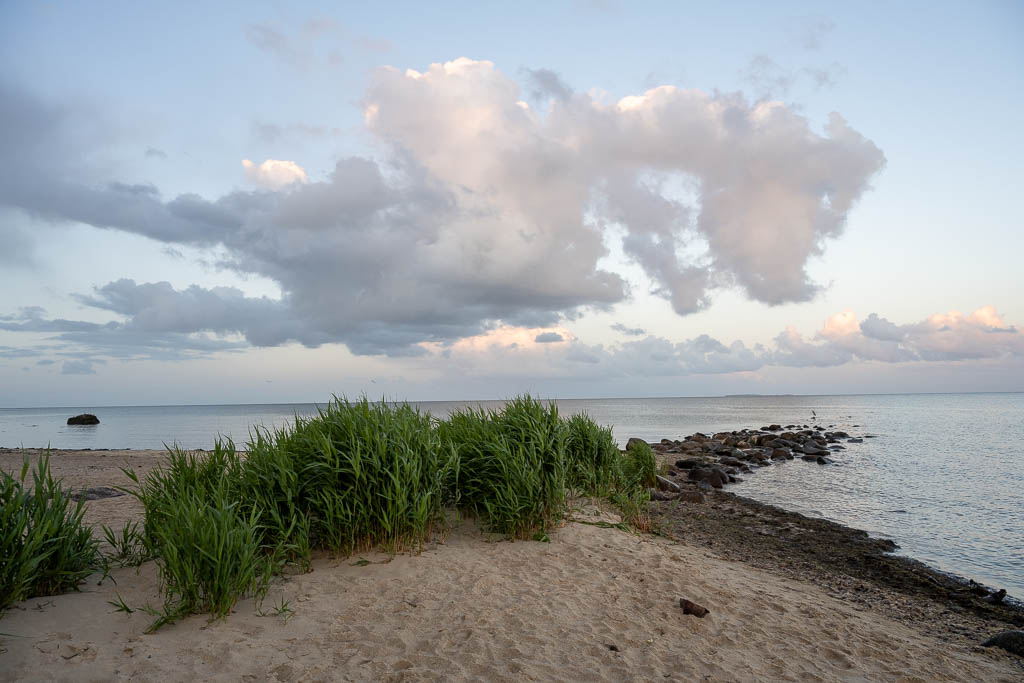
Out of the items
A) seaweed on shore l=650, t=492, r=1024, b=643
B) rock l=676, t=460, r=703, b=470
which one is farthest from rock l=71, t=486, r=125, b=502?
rock l=676, t=460, r=703, b=470

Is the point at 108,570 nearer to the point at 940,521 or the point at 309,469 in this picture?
the point at 309,469

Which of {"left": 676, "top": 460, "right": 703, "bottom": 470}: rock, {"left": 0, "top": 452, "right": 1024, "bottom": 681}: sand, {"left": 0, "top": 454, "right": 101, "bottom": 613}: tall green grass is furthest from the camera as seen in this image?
{"left": 676, "top": 460, "right": 703, "bottom": 470}: rock

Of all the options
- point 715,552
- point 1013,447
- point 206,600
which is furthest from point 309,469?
point 1013,447

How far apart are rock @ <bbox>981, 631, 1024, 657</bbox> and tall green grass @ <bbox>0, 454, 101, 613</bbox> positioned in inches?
354

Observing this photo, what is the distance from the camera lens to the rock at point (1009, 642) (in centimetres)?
550

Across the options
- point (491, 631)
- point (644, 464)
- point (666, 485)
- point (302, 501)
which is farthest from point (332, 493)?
point (666, 485)

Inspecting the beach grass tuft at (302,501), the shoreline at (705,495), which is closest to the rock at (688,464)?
the shoreline at (705,495)

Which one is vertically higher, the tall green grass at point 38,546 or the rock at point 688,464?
the tall green grass at point 38,546

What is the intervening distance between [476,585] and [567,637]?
4.08ft

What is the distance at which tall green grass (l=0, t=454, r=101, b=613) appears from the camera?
459cm

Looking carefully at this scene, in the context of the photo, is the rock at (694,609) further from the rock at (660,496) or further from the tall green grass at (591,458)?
the rock at (660,496)

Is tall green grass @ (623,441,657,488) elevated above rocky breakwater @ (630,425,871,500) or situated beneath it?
elevated above

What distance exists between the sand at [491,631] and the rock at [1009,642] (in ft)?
0.58

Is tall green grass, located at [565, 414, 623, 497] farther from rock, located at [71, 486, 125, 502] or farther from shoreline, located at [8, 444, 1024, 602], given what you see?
rock, located at [71, 486, 125, 502]
